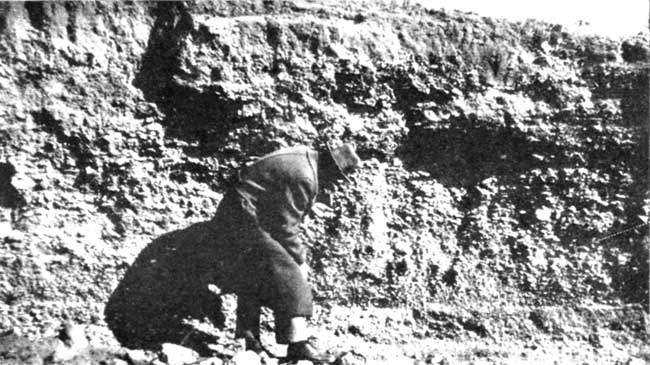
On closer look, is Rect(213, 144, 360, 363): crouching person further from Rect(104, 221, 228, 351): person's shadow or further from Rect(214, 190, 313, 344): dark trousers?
Rect(104, 221, 228, 351): person's shadow

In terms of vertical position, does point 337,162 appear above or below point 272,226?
above

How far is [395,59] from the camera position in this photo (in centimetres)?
528

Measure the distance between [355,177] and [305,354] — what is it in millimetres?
→ 1449

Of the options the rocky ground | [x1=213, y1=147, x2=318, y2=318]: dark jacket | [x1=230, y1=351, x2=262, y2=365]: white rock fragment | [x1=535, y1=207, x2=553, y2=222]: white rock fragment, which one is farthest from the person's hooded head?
[x1=535, y1=207, x2=553, y2=222]: white rock fragment

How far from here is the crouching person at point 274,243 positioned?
13.9 feet

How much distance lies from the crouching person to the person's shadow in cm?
31

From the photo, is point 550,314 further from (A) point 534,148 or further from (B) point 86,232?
(B) point 86,232

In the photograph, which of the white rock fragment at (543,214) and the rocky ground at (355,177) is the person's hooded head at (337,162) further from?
the white rock fragment at (543,214)

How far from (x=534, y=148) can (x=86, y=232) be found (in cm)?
321

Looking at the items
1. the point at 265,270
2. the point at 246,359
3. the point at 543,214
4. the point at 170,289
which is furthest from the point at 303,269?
the point at 543,214

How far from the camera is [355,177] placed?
16.9 ft

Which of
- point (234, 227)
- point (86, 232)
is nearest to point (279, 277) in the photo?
point (234, 227)

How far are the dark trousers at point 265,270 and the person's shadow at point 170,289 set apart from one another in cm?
30

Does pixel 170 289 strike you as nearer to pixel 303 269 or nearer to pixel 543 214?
pixel 303 269
